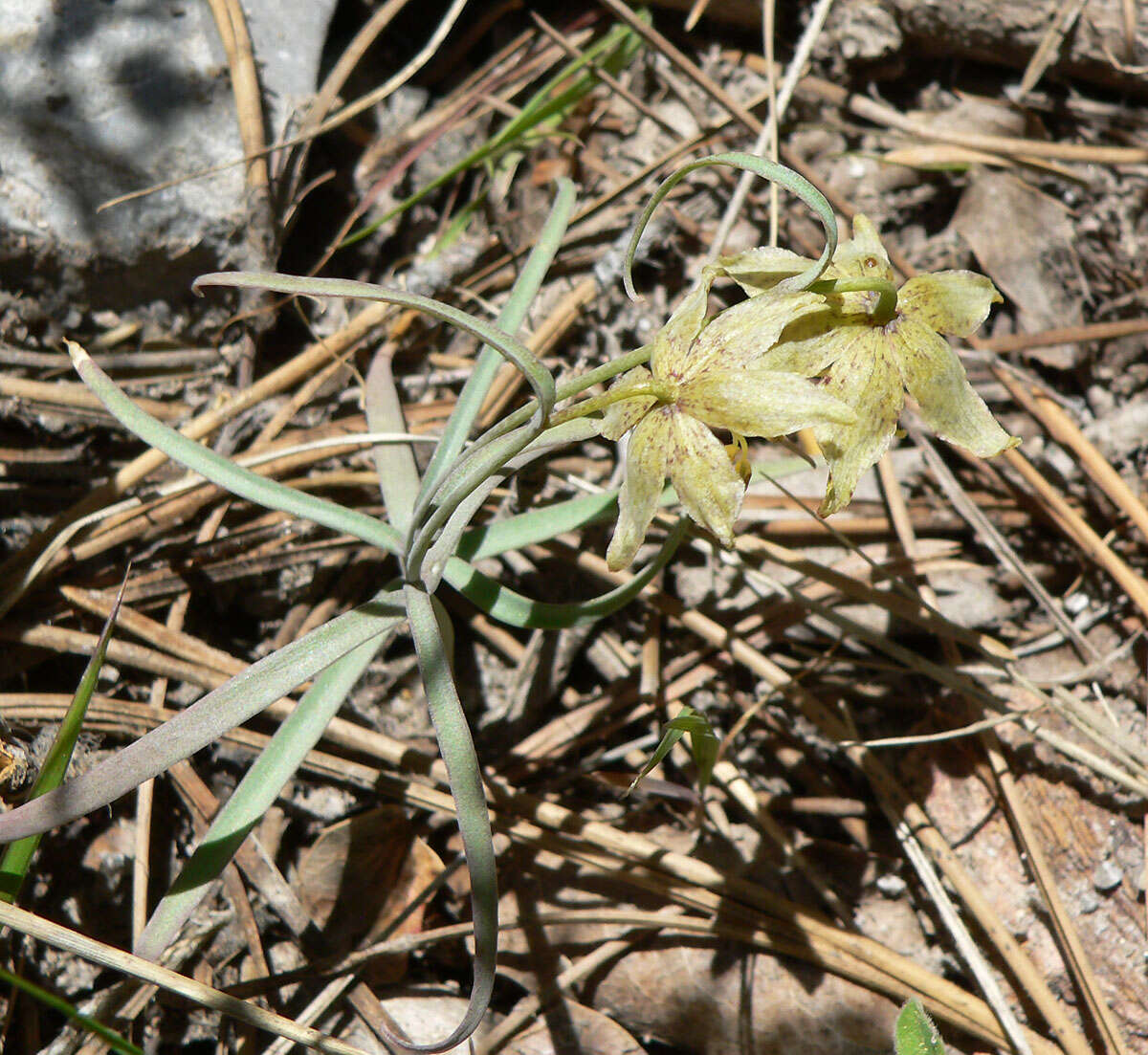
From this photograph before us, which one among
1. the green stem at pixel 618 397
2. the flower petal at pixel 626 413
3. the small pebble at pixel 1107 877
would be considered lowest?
the small pebble at pixel 1107 877

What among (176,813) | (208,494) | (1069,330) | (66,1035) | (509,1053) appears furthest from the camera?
(1069,330)

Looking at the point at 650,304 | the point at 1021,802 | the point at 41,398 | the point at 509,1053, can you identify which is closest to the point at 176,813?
the point at 509,1053

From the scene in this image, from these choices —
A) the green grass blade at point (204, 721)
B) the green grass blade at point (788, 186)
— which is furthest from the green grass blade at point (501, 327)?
the green grass blade at point (788, 186)

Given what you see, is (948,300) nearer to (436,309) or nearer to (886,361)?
(886,361)

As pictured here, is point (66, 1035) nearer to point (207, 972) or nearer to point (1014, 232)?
point (207, 972)

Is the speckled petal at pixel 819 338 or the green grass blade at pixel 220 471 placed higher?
the speckled petal at pixel 819 338

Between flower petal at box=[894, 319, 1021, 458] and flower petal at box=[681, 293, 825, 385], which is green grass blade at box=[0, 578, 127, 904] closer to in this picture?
flower petal at box=[681, 293, 825, 385]

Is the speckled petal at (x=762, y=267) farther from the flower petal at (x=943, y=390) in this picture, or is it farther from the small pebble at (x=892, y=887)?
the small pebble at (x=892, y=887)
